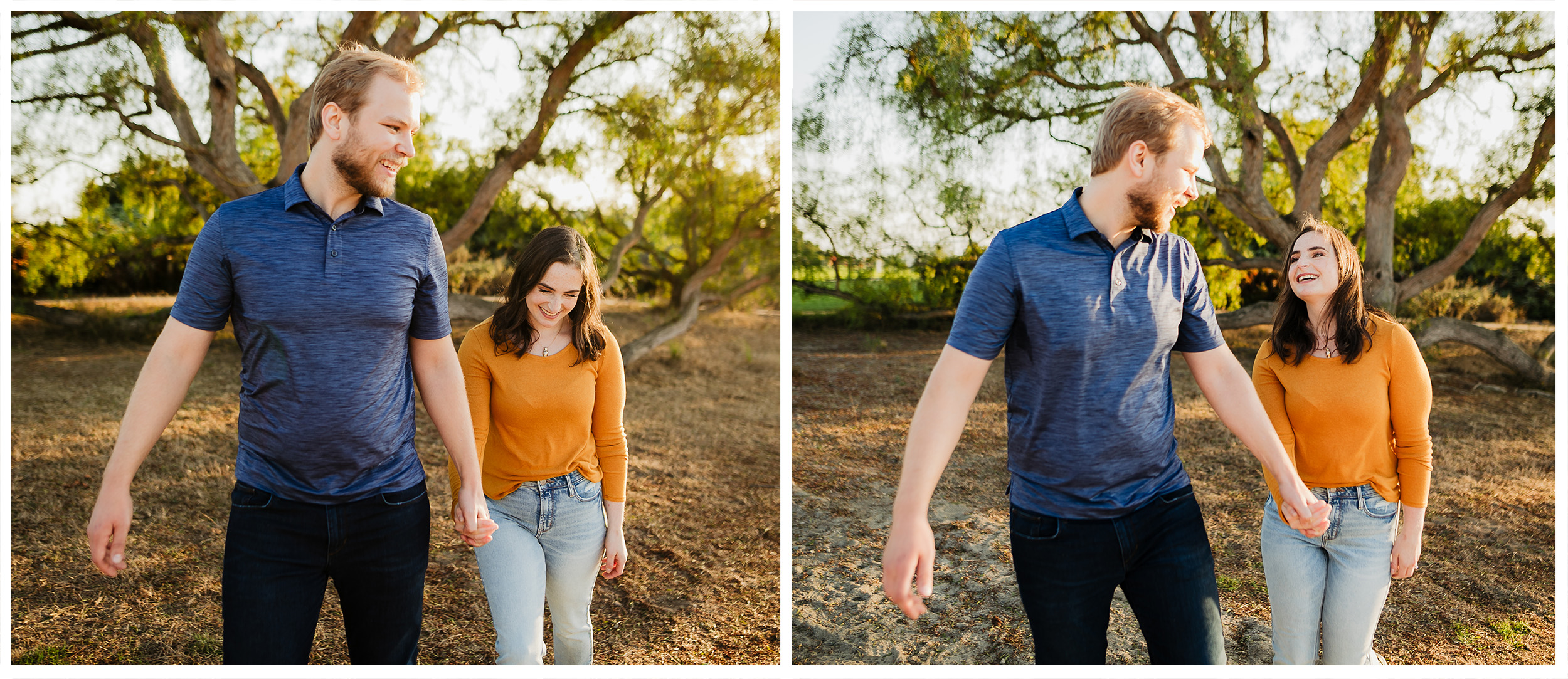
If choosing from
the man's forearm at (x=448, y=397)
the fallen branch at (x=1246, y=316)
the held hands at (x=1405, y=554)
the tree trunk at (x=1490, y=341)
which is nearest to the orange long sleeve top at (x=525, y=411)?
the man's forearm at (x=448, y=397)

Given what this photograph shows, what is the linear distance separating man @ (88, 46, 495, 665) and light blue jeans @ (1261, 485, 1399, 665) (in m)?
2.01

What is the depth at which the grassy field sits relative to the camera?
2.97 m

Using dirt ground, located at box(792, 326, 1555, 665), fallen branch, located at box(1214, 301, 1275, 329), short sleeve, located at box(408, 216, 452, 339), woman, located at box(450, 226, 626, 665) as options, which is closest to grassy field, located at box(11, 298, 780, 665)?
dirt ground, located at box(792, 326, 1555, 665)

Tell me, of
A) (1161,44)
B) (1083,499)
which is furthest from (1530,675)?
(1161,44)

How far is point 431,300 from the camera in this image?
67.7 inches

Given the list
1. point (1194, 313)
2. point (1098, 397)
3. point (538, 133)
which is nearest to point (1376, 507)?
point (1194, 313)

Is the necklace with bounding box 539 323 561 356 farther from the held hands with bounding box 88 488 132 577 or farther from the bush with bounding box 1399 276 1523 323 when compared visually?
the bush with bounding box 1399 276 1523 323

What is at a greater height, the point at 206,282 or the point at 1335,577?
the point at 206,282

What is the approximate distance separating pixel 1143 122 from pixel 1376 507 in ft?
3.65

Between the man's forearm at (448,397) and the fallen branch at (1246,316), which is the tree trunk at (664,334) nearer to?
the fallen branch at (1246,316)

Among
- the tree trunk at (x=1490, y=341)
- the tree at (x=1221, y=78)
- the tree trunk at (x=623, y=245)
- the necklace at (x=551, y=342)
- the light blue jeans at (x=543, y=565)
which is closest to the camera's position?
the light blue jeans at (x=543, y=565)

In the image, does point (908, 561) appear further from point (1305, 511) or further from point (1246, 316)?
point (1246, 316)

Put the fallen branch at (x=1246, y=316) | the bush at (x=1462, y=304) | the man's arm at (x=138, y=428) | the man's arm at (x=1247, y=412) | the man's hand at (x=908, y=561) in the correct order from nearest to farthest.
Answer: the man's hand at (x=908, y=561)
the man's arm at (x=138, y=428)
the man's arm at (x=1247, y=412)
the fallen branch at (x=1246, y=316)
the bush at (x=1462, y=304)

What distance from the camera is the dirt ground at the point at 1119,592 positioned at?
2908mm
